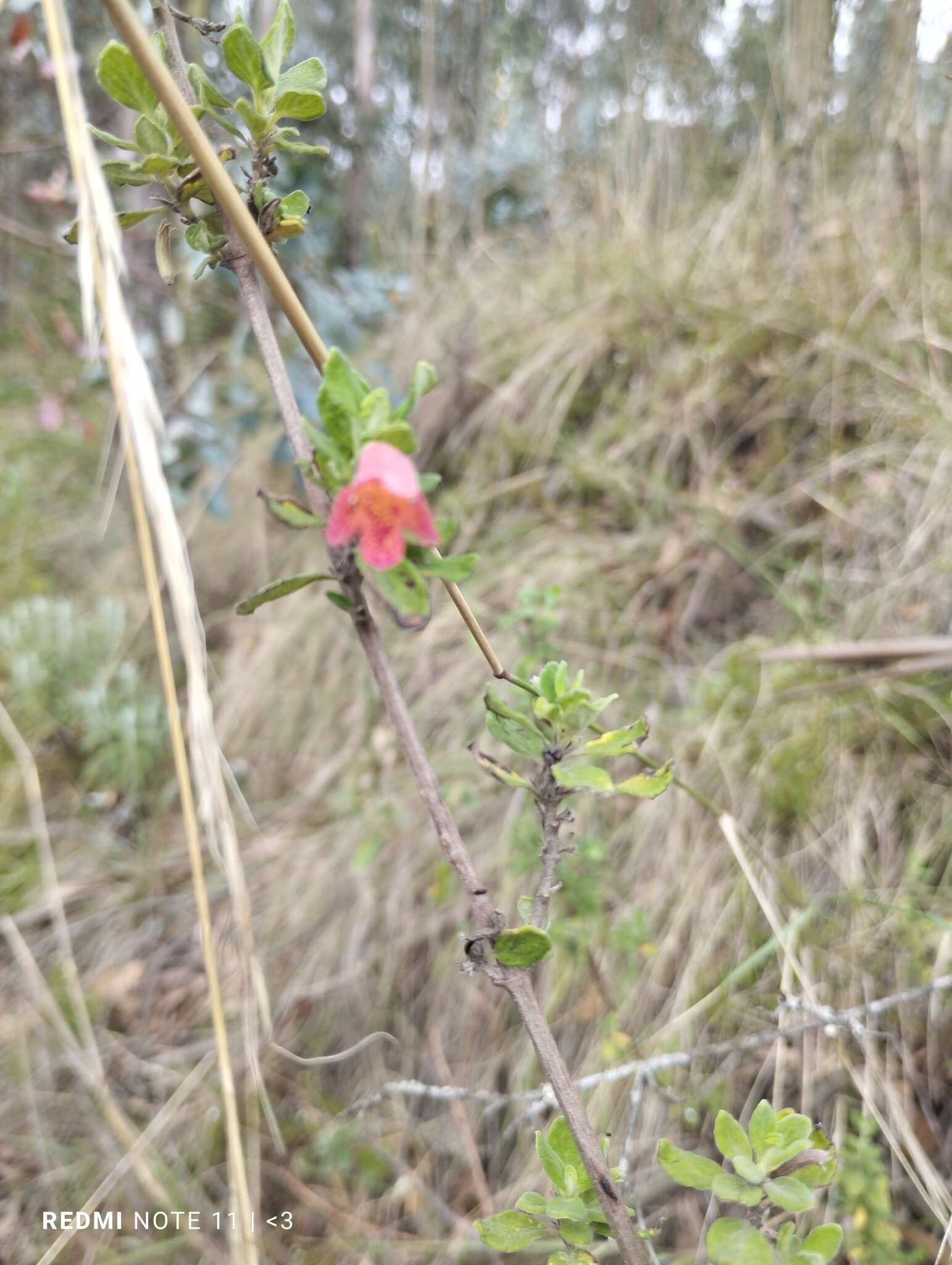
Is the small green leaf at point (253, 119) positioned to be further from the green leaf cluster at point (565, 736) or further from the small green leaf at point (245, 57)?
the green leaf cluster at point (565, 736)

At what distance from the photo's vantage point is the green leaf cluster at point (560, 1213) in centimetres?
35

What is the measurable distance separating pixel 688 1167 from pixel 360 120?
2427 mm

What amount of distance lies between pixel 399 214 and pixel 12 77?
129 cm

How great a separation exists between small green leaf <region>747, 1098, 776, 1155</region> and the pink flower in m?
0.33

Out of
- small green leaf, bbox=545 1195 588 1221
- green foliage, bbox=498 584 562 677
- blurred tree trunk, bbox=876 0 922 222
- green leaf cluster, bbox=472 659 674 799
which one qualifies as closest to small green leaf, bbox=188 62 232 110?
green leaf cluster, bbox=472 659 674 799

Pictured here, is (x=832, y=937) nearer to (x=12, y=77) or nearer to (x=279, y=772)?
(x=279, y=772)

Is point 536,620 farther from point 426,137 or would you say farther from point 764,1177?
point 426,137

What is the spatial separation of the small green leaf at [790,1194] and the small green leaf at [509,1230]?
11 cm

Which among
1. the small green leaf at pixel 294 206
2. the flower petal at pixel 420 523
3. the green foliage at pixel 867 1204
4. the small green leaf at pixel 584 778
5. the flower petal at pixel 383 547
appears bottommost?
the green foliage at pixel 867 1204

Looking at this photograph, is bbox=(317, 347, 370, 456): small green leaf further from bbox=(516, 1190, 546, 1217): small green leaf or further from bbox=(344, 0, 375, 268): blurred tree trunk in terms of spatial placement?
bbox=(344, 0, 375, 268): blurred tree trunk

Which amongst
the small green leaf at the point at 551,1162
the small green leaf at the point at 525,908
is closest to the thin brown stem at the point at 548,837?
the small green leaf at the point at 525,908

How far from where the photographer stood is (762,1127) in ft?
1.31

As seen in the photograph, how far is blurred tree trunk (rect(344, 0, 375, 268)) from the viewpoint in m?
2.13

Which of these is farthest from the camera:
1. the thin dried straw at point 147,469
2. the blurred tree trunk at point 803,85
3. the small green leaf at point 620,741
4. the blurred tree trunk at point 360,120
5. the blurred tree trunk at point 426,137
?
the blurred tree trunk at point 360,120
